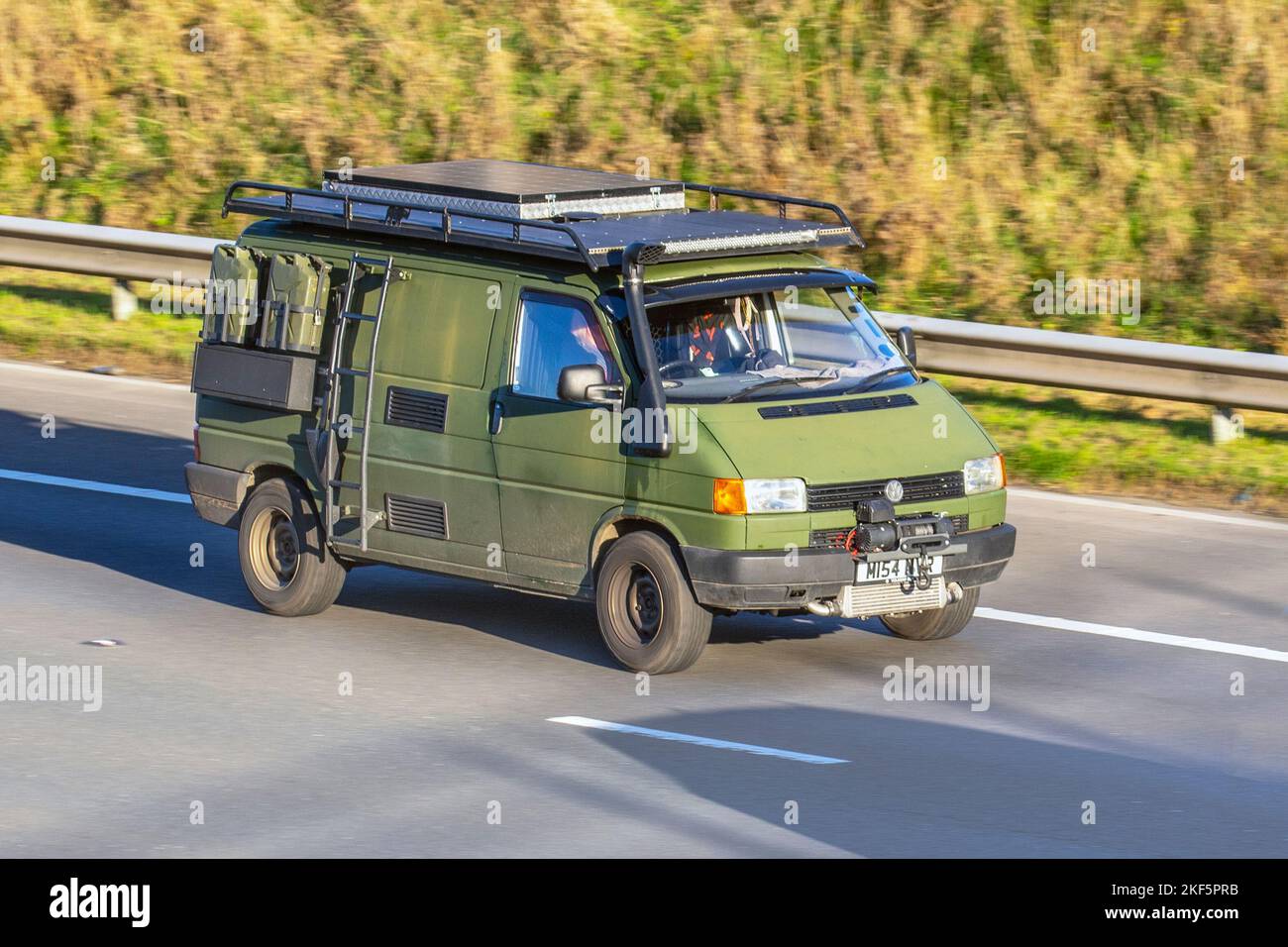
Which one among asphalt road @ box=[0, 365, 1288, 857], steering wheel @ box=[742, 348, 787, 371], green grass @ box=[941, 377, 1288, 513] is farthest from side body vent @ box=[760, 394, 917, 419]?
green grass @ box=[941, 377, 1288, 513]

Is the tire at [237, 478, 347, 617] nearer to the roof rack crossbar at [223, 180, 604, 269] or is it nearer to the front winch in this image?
the roof rack crossbar at [223, 180, 604, 269]

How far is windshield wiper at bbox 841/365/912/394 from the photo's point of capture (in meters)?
10.2

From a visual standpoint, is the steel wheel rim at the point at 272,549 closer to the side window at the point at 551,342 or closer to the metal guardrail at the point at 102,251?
the side window at the point at 551,342

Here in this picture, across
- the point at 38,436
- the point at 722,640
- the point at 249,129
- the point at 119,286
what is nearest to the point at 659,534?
the point at 722,640

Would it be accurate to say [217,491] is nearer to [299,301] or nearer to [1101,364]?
[299,301]

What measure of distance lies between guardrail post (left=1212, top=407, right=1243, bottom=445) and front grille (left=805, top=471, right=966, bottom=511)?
5491 millimetres

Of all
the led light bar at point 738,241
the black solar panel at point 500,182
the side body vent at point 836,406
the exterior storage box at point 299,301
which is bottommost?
the side body vent at point 836,406

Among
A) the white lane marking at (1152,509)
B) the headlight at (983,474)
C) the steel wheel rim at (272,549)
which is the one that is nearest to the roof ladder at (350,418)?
the steel wheel rim at (272,549)

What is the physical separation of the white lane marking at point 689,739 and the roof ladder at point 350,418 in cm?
205

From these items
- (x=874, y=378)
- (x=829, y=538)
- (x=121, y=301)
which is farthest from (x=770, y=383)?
(x=121, y=301)

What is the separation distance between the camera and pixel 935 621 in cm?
1045

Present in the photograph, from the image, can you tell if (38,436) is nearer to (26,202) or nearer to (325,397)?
(325,397)

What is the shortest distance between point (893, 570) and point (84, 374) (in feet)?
32.7

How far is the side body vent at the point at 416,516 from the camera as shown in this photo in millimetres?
10438
